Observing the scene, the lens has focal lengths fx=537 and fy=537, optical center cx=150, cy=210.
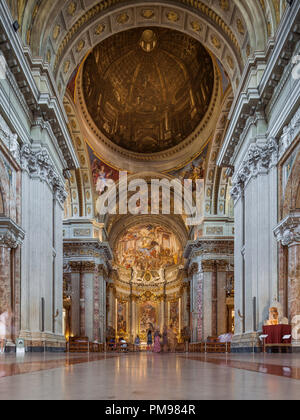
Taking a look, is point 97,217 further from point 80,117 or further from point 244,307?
point 244,307

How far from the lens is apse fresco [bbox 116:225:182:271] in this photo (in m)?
40.7

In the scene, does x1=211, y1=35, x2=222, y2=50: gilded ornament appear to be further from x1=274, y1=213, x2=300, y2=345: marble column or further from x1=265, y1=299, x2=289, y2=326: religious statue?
x1=265, y1=299, x2=289, y2=326: religious statue

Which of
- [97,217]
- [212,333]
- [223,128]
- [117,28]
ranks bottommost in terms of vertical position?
[212,333]

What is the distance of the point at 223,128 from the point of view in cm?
2433

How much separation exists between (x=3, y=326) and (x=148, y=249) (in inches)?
1198

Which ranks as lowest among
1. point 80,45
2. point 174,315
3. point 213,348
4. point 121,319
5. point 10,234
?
point 121,319

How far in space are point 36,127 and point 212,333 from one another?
50.6ft

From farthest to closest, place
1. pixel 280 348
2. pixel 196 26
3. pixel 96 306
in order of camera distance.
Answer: pixel 96 306
pixel 196 26
pixel 280 348

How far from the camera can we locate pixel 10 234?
12.1m

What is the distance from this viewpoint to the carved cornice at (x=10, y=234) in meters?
11.8

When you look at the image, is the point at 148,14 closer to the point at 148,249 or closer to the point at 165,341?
the point at 165,341

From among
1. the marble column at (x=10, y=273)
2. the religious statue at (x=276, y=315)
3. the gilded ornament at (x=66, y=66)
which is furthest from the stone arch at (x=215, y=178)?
the marble column at (x=10, y=273)

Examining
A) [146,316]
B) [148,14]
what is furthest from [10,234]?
[146,316]

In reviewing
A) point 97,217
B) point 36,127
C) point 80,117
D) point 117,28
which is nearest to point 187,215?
point 97,217
